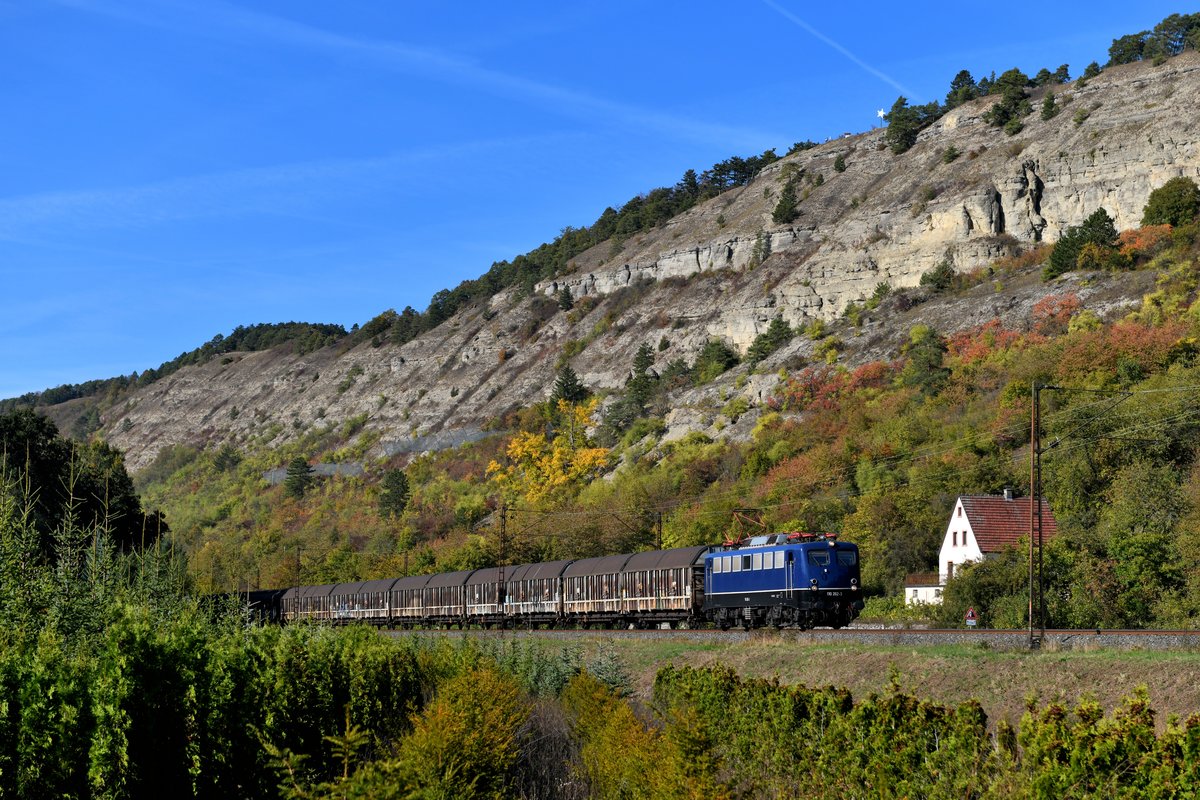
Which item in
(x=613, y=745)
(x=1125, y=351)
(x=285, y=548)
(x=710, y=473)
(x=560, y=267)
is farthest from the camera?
(x=560, y=267)

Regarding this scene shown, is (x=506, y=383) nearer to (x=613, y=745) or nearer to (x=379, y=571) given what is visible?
(x=379, y=571)

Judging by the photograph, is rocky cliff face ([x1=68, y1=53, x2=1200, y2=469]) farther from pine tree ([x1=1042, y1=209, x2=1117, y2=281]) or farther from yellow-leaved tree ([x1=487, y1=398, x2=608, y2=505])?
yellow-leaved tree ([x1=487, y1=398, x2=608, y2=505])

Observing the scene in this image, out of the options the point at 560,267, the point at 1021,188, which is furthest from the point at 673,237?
the point at 1021,188

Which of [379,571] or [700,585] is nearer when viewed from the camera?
[700,585]

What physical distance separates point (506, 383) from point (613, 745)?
115m

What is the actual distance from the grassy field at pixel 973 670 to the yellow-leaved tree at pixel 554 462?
59837 mm

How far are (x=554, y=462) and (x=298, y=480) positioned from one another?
127ft

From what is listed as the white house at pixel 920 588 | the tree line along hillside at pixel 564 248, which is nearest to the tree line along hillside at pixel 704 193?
the tree line along hillside at pixel 564 248

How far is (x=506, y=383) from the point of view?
13312 cm

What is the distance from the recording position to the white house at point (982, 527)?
56438mm

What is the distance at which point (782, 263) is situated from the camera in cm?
12106

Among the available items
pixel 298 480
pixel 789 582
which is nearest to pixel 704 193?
pixel 298 480

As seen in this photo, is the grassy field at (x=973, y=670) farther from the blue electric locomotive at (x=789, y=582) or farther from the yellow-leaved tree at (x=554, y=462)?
the yellow-leaved tree at (x=554, y=462)

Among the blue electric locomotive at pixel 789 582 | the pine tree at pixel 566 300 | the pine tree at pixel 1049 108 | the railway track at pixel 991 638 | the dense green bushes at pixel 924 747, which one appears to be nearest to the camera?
the dense green bushes at pixel 924 747
